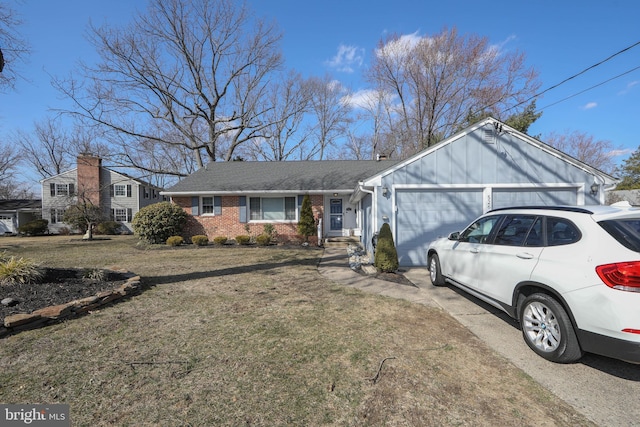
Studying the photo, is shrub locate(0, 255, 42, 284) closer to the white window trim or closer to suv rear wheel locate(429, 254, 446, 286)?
suv rear wheel locate(429, 254, 446, 286)

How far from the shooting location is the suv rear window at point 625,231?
111 inches

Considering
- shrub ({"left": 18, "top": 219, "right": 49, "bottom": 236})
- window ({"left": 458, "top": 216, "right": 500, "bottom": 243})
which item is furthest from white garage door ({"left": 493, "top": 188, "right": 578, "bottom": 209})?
shrub ({"left": 18, "top": 219, "right": 49, "bottom": 236})

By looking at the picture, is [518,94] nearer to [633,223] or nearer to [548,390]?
[633,223]

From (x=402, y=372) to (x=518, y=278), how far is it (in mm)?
1969

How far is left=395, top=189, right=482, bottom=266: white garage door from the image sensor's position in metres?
8.39

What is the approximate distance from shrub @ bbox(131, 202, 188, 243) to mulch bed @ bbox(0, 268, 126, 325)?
25.8ft

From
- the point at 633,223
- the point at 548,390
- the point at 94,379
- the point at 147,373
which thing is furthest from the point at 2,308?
the point at 633,223

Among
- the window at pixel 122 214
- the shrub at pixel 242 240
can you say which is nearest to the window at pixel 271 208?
the shrub at pixel 242 240

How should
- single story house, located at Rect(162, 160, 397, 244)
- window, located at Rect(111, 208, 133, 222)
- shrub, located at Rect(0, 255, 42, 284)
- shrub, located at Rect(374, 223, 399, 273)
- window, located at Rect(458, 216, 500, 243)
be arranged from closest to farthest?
window, located at Rect(458, 216, 500, 243) < shrub, located at Rect(0, 255, 42, 284) < shrub, located at Rect(374, 223, 399, 273) < single story house, located at Rect(162, 160, 397, 244) < window, located at Rect(111, 208, 133, 222)

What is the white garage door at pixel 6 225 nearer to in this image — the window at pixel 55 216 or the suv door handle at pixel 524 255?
the window at pixel 55 216

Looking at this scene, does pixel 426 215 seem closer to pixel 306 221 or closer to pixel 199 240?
pixel 306 221

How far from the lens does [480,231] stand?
202 inches

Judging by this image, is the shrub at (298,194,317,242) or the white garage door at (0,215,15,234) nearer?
the shrub at (298,194,317,242)

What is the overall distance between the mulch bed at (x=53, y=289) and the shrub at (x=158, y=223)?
7866 mm
